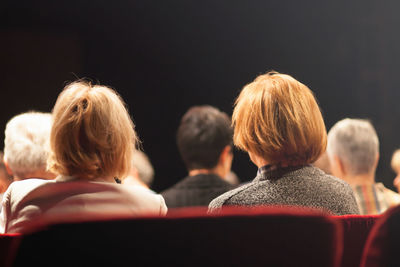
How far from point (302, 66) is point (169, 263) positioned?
6015 mm

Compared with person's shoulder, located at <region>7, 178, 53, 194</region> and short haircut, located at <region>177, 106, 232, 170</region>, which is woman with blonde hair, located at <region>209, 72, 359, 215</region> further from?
short haircut, located at <region>177, 106, 232, 170</region>

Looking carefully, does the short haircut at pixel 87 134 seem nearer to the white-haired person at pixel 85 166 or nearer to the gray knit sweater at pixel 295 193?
the white-haired person at pixel 85 166

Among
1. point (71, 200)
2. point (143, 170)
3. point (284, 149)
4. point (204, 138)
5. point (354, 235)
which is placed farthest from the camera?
point (143, 170)

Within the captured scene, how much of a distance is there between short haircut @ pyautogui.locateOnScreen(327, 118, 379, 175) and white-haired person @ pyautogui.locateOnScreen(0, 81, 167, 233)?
1283 mm

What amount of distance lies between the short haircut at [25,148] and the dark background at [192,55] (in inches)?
169

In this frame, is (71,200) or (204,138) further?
(204,138)

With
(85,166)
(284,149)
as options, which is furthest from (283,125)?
(85,166)

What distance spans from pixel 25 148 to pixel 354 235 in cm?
127

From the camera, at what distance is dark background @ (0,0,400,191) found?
604cm

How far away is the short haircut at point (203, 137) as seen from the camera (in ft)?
8.12

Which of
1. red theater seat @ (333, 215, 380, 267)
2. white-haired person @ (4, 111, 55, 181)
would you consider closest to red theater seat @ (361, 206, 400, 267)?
red theater seat @ (333, 215, 380, 267)

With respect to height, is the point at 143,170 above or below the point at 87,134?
below

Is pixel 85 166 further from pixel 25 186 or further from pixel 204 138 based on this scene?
pixel 204 138

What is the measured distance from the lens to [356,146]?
7.95 ft
